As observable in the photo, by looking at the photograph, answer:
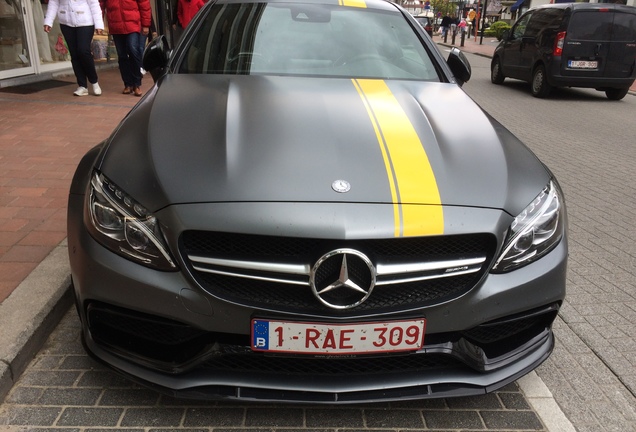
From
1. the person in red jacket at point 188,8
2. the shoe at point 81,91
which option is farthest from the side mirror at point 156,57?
the person in red jacket at point 188,8

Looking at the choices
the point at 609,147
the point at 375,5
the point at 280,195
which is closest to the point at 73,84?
the point at 375,5

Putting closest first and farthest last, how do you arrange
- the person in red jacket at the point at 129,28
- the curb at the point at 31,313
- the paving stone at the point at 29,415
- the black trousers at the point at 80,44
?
the paving stone at the point at 29,415
the curb at the point at 31,313
the black trousers at the point at 80,44
the person in red jacket at the point at 129,28

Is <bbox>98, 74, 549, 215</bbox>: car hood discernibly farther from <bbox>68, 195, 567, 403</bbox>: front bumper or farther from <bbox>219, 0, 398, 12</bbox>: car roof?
<bbox>219, 0, 398, 12</bbox>: car roof

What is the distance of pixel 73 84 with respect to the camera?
9727mm

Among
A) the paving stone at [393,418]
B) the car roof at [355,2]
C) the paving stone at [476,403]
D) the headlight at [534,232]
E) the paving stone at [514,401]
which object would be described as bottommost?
the paving stone at [514,401]

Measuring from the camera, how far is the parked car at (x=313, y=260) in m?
1.95

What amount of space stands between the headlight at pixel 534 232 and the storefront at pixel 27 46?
28.5ft

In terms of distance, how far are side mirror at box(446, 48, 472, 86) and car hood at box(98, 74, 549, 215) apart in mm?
824

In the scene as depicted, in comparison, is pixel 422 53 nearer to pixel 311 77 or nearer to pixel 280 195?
pixel 311 77

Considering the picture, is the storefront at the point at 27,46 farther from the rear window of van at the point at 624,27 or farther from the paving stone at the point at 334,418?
the rear window of van at the point at 624,27

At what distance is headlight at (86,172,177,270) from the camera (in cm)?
198

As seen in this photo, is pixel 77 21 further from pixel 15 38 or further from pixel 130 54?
pixel 15 38

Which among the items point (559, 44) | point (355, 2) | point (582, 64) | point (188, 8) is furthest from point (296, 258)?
point (582, 64)

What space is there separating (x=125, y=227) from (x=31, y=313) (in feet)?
3.39
